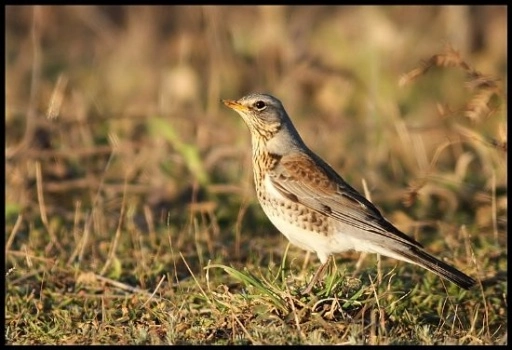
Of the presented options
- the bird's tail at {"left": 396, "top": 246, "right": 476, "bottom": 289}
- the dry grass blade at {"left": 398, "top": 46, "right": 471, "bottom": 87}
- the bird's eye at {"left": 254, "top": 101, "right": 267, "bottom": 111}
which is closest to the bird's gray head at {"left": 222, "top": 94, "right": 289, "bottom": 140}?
the bird's eye at {"left": 254, "top": 101, "right": 267, "bottom": 111}

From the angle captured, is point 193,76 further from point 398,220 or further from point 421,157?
point 398,220

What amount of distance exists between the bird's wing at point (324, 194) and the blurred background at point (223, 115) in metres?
0.80

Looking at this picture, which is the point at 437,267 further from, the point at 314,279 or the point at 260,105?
the point at 260,105

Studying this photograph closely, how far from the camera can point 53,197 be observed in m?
9.16

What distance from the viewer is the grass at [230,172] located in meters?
5.87

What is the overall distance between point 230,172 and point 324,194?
322cm

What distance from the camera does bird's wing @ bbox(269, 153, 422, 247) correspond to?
6.41 m

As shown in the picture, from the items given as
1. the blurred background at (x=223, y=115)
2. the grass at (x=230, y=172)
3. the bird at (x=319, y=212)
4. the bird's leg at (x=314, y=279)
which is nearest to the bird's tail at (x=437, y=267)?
the bird at (x=319, y=212)

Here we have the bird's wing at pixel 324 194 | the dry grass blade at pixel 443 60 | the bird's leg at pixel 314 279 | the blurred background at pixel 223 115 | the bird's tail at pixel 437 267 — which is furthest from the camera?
the blurred background at pixel 223 115

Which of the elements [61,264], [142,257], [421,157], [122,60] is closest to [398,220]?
[421,157]

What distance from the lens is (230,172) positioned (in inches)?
383

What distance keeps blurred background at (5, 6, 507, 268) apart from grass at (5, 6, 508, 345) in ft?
0.10

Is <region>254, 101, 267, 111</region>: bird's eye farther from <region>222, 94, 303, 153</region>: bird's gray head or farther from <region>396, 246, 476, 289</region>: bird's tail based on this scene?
<region>396, 246, 476, 289</region>: bird's tail

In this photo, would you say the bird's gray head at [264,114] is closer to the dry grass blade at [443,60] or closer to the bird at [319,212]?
the bird at [319,212]
